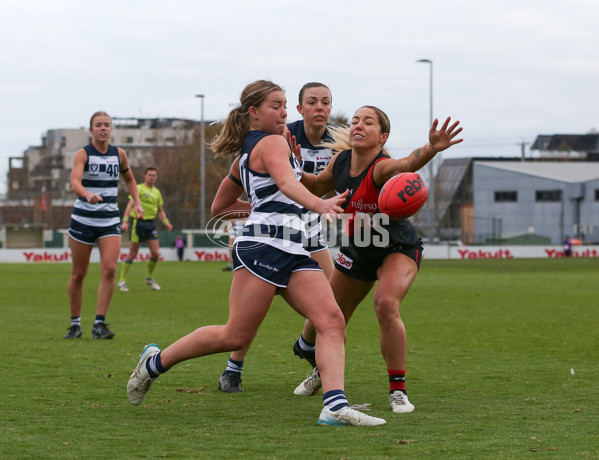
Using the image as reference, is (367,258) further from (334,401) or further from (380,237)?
(334,401)

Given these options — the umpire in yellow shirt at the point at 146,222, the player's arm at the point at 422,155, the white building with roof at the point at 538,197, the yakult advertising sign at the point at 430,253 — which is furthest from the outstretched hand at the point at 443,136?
the white building with roof at the point at 538,197

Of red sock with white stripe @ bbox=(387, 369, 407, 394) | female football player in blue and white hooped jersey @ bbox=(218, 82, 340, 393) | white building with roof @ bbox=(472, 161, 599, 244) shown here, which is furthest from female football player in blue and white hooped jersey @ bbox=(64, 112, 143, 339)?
white building with roof @ bbox=(472, 161, 599, 244)

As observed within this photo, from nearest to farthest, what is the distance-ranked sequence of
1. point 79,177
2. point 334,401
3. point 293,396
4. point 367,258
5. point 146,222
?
point 334,401
point 367,258
point 293,396
point 79,177
point 146,222

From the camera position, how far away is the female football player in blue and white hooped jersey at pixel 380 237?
6.23 m

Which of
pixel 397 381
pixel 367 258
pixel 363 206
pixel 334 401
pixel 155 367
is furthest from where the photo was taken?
pixel 367 258

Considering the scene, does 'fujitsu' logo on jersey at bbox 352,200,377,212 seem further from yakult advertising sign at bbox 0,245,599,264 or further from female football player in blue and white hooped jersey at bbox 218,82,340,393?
yakult advertising sign at bbox 0,245,599,264

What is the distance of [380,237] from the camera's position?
21.2 feet

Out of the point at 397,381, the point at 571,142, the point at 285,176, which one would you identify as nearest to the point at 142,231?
the point at 397,381

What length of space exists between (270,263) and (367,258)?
1026 millimetres

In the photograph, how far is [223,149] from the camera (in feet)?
20.0

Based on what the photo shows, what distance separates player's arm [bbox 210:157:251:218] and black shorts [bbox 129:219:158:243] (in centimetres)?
1338

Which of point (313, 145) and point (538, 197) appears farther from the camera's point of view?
point (538, 197)

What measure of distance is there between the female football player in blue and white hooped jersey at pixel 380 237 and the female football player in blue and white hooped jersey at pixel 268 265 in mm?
579

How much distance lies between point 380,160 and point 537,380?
2442 mm
